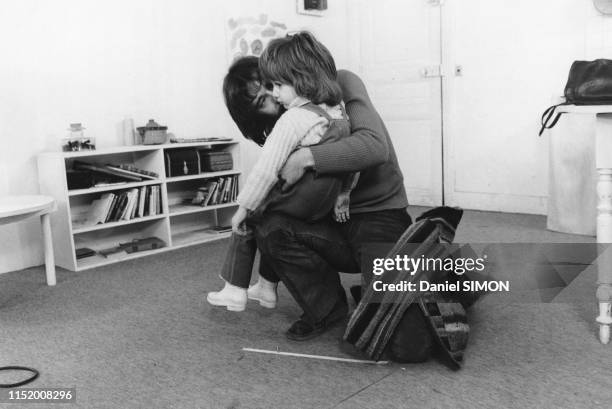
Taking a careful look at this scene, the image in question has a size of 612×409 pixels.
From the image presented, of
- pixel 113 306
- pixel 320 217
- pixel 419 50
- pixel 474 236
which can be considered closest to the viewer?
pixel 320 217

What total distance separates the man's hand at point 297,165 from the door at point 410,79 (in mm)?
2754

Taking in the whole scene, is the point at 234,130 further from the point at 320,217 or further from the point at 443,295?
the point at 443,295

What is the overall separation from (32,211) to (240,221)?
3.77 ft

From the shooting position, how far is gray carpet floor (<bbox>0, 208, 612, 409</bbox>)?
1447mm

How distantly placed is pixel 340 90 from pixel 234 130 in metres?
2.31

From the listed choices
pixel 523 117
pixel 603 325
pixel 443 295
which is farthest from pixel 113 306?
pixel 523 117

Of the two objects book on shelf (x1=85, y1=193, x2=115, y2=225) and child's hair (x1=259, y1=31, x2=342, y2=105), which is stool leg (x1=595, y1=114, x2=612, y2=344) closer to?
child's hair (x1=259, y1=31, x2=342, y2=105)

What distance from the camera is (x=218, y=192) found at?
3543mm

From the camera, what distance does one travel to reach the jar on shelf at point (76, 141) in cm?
303

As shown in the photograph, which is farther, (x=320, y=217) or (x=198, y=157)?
(x=198, y=157)

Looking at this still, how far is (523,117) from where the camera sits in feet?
12.5

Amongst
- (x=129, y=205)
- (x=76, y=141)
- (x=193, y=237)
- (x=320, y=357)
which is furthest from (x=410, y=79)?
(x=320, y=357)

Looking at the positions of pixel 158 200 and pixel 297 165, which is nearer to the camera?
pixel 297 165

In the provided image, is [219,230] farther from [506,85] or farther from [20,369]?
[506,85]
